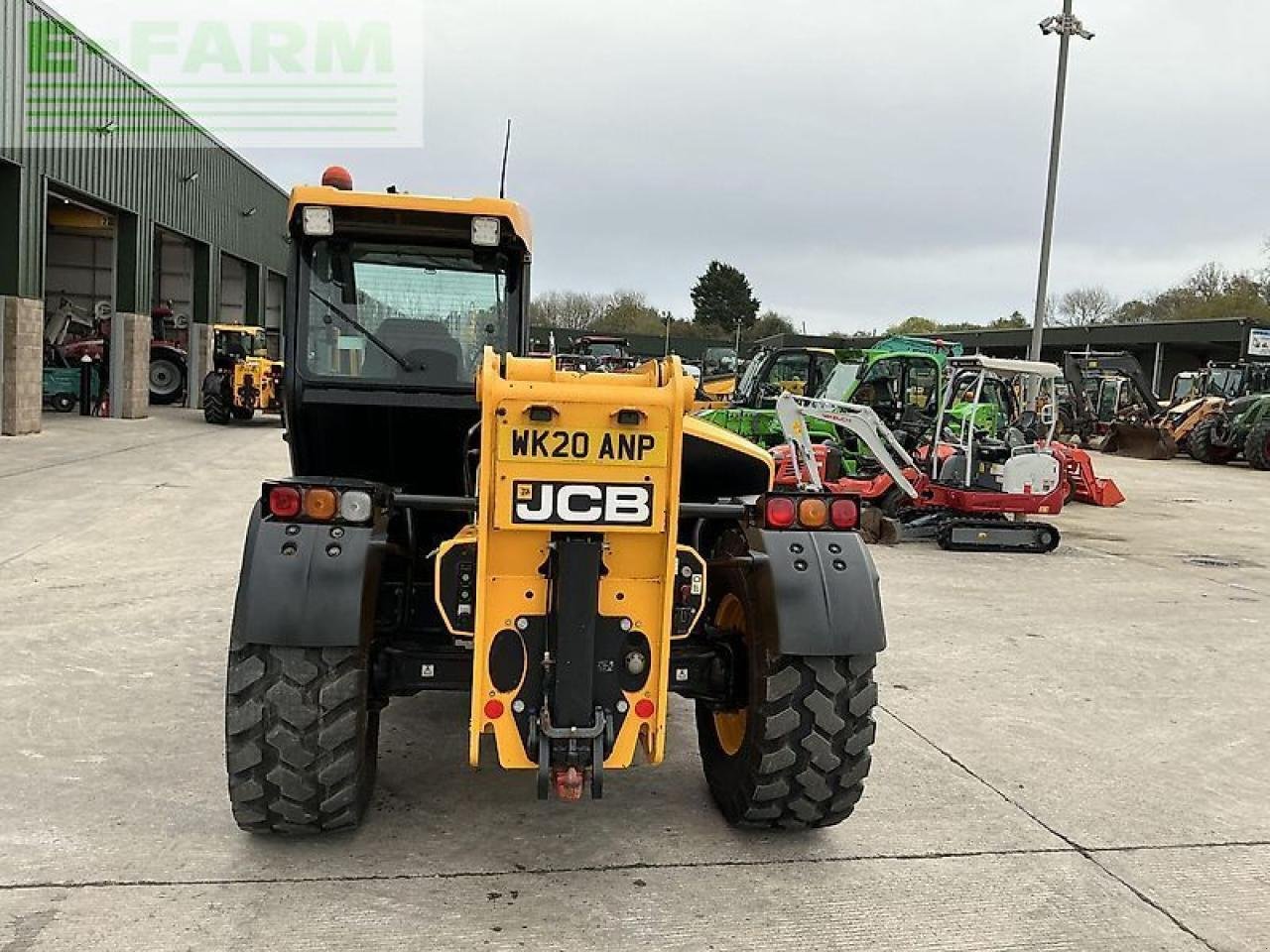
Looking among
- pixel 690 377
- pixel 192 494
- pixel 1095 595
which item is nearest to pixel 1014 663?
pixel 1095 595

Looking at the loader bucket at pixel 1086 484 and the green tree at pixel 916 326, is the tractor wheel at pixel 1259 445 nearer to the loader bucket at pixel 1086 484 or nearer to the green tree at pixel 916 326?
the loader bucket at pixel 1086 484

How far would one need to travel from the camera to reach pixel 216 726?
471 centimetres

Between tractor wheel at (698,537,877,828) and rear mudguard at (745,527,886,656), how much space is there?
0.08 meters

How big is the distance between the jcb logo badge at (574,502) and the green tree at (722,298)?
79661mm

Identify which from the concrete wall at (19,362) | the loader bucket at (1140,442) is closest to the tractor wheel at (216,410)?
the concrete wall at (19,362)

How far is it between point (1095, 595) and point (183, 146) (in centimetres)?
2398

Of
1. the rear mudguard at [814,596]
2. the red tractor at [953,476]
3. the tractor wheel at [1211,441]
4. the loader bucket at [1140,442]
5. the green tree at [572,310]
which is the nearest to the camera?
the rear mudguard at [814,596]

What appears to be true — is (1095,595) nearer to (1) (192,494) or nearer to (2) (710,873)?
(2) (710,873)

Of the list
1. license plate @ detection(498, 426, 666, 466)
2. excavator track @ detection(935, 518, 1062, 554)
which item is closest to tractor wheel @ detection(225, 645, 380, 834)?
license plate @ detection(498, 426, 666, 466)

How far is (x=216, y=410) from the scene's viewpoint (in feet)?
76.1

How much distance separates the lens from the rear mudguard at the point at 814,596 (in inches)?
140

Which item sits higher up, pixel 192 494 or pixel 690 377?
pixel 690 377

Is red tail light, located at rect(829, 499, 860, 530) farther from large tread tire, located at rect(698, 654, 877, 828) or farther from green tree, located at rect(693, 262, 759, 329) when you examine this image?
green tree, located at rect(693, 262, 759, 329)

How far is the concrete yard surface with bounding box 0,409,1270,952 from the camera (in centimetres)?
320
